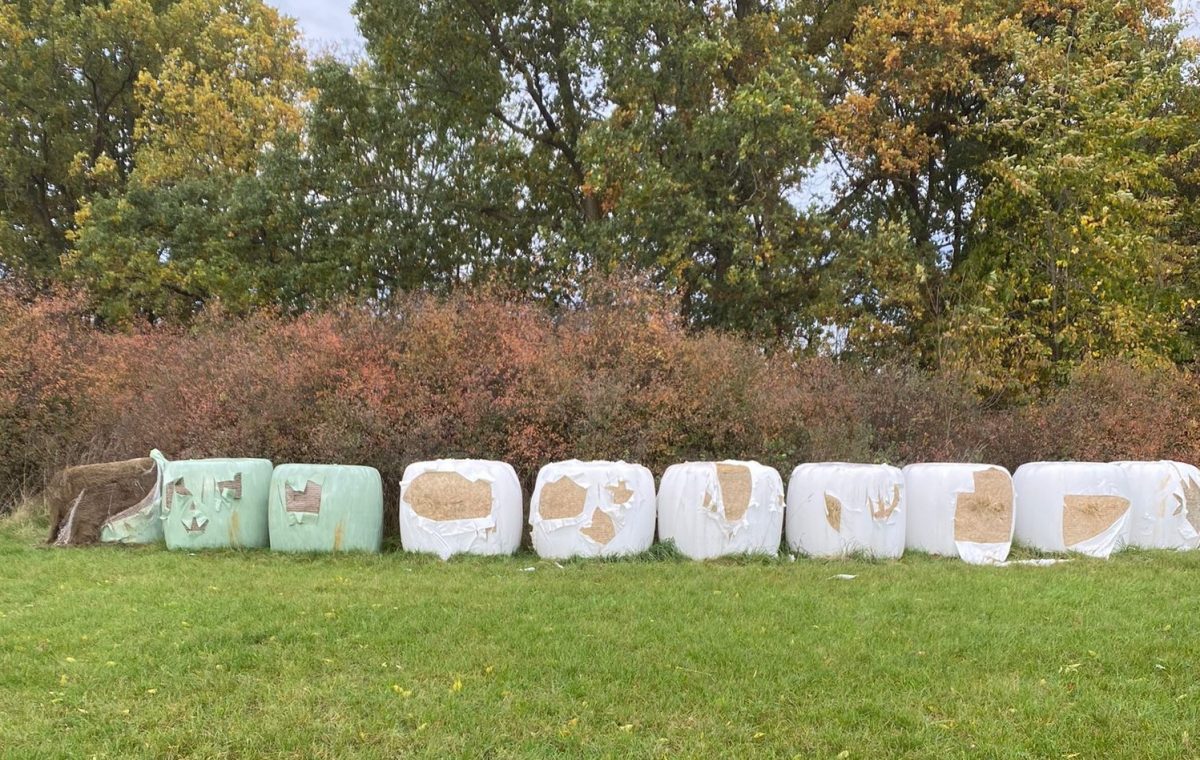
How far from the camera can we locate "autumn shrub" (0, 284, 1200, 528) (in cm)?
936

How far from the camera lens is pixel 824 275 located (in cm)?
1443

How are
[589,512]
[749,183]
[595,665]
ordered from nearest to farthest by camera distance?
[595,665] → [589,512] → [749,183]

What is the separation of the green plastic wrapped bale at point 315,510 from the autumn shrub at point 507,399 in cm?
118

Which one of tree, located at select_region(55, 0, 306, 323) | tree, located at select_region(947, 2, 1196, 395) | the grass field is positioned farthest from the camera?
tree, located at select_region(55, 0, 306, 323)

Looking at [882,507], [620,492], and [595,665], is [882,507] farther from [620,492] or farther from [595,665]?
[595,665]

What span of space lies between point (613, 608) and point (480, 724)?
2.05m

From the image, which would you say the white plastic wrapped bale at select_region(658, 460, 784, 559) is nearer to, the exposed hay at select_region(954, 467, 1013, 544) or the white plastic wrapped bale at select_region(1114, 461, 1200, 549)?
the exposed hay at select_region(954, 467, 1013, 544)

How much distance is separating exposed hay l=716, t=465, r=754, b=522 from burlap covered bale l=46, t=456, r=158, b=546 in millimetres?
5741

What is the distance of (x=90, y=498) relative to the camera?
8.33m

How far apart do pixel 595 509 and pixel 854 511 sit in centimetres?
248

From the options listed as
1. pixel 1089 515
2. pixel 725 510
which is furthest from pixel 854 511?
pixel 1089 515

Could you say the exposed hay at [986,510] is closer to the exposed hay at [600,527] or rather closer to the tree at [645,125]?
the exposed hay at [600,527]

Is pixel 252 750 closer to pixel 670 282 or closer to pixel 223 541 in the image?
pixel 223 541

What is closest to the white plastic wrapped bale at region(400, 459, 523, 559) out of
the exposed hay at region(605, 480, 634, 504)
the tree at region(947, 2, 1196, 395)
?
the exposed hay at region(605, 480, 634, 504)
